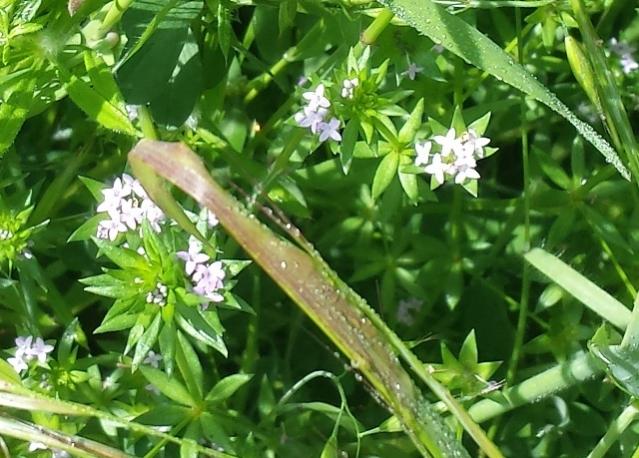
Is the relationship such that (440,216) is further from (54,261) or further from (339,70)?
(54,261)

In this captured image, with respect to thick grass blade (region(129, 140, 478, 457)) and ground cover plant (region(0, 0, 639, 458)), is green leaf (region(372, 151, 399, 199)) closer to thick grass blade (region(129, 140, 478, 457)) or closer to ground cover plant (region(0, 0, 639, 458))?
ground cover plant (region(0, 0, 639, 458))

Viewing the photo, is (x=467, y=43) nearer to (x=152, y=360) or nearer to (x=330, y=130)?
(x=330, y=130)

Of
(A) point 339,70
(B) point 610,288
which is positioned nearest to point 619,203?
(B) point 610,288

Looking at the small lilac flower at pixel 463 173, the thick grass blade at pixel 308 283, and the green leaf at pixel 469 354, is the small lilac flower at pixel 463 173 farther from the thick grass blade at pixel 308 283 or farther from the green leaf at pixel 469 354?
the thick grass blade at pixel 308 283

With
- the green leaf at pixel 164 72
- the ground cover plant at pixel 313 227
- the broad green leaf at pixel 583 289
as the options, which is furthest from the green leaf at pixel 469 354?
the green leaf at pixel 164 72

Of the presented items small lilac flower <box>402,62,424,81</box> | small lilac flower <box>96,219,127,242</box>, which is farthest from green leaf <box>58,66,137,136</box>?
small lilac flower <box>402,62,424,81</box>

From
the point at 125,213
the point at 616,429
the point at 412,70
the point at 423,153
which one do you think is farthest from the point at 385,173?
the point at 616,429

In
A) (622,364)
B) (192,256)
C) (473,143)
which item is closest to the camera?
(622,364)
